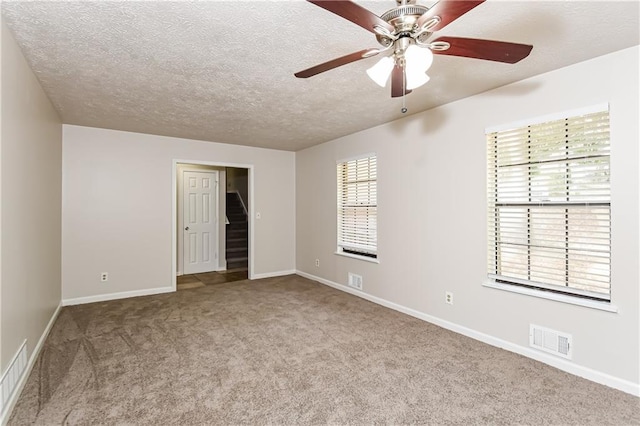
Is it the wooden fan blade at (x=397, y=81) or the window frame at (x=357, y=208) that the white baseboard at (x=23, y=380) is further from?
the window frame at (x=357, y=208)

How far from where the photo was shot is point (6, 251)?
196 centimetres

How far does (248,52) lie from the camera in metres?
2.17

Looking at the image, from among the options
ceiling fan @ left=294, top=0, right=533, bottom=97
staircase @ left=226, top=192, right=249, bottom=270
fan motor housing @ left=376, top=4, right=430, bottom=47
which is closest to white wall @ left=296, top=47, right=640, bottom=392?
ceiling fan @ left=294, top=0, right=533, bottom=97

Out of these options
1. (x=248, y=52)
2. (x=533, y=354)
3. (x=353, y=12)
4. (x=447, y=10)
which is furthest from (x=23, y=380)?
(x=533, y=354)

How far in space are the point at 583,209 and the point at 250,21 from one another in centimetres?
268

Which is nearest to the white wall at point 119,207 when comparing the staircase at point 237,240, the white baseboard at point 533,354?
the staircase at point 237,240

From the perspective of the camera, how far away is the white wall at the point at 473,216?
2162 millimetres

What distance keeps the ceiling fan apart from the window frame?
2640 mm

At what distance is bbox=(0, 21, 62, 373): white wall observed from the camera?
1937 millimetres

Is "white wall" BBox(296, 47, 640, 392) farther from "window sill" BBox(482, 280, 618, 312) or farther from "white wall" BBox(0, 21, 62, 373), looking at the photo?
"white wall" BBox(0, 21, 62, 373)

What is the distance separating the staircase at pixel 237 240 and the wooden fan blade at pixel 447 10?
619 cm

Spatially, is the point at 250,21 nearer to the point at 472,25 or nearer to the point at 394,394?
the point at 472,25

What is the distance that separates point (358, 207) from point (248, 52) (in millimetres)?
2809

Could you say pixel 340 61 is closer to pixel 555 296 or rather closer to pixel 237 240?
pixel 555 296
